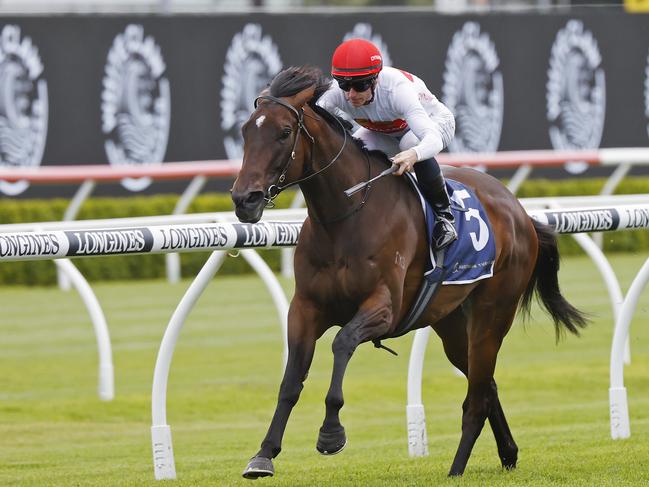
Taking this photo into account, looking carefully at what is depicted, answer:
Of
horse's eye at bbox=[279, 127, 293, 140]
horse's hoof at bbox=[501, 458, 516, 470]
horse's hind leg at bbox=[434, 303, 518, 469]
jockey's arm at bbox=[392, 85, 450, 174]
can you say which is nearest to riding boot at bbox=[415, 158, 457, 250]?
jockey's arm at bbox=[392, 85, 450, 174]

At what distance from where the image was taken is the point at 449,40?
15.1m

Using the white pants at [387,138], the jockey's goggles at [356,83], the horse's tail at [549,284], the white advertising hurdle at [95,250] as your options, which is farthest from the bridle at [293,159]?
the horse's tail at [549,284]

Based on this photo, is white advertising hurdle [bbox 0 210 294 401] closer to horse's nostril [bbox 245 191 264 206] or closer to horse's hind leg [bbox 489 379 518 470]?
horse's nostril [bbox 245 191 264 206]

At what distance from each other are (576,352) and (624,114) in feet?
24.0

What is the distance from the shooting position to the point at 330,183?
4770 mm

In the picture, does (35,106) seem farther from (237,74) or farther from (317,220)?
(317,220)

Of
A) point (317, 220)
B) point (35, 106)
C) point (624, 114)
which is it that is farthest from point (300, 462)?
point (624, 114)

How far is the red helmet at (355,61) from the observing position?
15.7ft

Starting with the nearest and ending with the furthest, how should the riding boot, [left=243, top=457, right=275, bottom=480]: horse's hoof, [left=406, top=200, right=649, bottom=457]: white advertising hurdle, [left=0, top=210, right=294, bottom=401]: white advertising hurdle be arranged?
[left=243, top=457, right=275, bottom=480]: horse's hoof < [left=0, top=210, right=294, bottom=401]: white advertising hurdle < the riding boot < [left=406, top=200, right=649, bottom=457]: white advertising hurdle

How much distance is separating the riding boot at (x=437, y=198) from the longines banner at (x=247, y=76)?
28.4 feet

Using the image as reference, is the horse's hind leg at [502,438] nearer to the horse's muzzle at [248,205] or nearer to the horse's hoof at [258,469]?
the horse's hoof at [258,469]

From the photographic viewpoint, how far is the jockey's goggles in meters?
4.84

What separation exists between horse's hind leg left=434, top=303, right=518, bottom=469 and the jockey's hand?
959 mm

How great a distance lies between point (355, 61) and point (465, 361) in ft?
4.98
